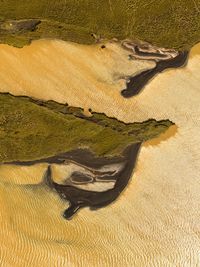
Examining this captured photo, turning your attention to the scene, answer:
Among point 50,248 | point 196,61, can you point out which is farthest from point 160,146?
point 50,248

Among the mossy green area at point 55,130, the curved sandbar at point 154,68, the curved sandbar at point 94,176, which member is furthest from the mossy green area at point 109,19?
the curved sandbar at point 94,176

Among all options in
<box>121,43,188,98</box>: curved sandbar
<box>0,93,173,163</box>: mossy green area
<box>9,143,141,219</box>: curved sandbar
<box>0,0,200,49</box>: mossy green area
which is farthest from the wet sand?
<box>9,143,141,219</box>: curved sandbar

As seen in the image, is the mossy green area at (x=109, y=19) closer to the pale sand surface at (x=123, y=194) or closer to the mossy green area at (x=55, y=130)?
the pale sand surface at (x=123, y=194)

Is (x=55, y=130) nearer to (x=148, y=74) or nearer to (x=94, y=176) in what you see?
(x=94, y=176)

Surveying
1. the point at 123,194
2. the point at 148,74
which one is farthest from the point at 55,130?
the point at 148,74

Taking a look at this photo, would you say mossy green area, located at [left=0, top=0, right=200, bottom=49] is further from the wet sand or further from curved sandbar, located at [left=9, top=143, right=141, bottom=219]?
curved sandbar, located at [left=9, top=143, right=141, bottom=219]

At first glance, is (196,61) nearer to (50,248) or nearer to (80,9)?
(80,9)
